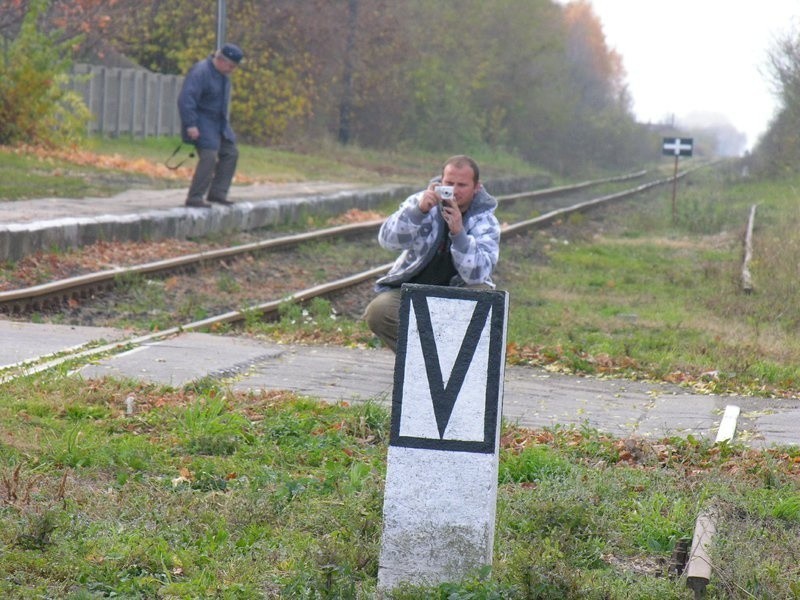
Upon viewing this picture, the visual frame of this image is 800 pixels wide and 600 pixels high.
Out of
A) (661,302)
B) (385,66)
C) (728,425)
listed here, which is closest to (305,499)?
(728,425)

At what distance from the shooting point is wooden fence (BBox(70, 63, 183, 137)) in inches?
1302

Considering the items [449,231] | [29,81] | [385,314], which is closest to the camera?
[449,231]

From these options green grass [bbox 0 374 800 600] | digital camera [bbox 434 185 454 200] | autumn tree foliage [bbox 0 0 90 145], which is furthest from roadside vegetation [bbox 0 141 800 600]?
autumn tree foliage [bbox 0 0 90 145]

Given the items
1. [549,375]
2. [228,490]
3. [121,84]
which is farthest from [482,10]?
[228,490]

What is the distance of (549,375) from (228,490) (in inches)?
169

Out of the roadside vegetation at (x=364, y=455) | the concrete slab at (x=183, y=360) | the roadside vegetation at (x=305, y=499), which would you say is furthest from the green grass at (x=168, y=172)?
the roadside vegetation at (x=305, y=499)

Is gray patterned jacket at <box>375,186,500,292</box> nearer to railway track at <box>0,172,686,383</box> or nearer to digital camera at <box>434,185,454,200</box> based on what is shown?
digital camera at <box>434,185,454,200</box>

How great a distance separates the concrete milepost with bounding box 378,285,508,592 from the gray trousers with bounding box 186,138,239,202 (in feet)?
44.9

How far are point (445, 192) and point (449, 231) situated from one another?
12.8 inches

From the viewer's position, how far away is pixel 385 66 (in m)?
50.3

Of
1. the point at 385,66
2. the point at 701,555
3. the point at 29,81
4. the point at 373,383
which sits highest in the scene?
the point at 385,66

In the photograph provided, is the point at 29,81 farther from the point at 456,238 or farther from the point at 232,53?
the point at 456,238

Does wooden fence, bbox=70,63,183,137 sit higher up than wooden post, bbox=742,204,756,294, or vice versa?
wooden fence, bbox=70,63,183,137

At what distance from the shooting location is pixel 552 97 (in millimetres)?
68375
